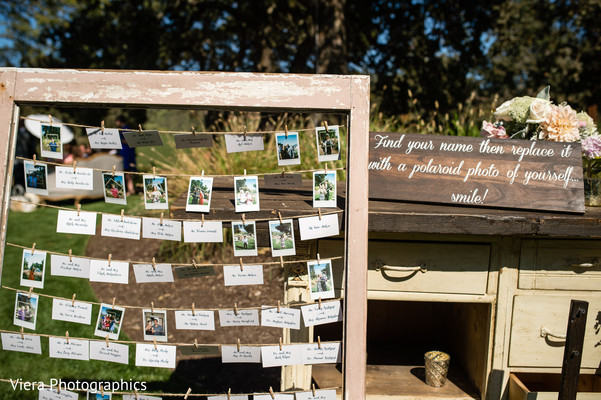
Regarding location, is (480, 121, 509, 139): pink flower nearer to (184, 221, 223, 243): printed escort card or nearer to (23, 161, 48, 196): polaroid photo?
(184, 221, 223, 243): printed escort card

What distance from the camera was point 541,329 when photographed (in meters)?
1.78

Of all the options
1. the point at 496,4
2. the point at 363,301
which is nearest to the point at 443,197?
the point at 363,301

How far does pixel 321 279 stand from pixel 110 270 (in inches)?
27.1

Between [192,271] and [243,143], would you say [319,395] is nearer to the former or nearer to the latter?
[192,271]

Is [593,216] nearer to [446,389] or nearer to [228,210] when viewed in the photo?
[446,389]

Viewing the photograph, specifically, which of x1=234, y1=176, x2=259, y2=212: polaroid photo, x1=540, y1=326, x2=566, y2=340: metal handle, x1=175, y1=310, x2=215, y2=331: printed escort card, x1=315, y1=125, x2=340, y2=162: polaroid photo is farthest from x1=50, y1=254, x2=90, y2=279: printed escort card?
x1=540, y1=326, x2=566, y2=340: metal handle

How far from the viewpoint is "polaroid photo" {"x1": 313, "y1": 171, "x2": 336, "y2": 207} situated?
156 cm

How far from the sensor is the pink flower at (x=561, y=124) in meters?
1.86

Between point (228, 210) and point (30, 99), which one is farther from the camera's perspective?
point (228, 210)

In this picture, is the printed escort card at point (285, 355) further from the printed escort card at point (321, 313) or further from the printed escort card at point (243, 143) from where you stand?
the printed escort card at point (243, 143)

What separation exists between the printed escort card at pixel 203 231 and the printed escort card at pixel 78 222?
Result: 30cm

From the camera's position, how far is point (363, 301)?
149 cm

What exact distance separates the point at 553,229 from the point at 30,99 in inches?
68.7

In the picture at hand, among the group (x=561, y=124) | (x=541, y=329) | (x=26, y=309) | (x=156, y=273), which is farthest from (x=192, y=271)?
(x=561, y=124)
